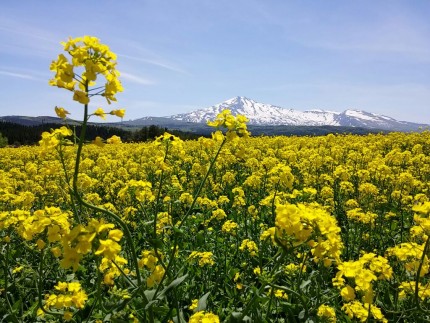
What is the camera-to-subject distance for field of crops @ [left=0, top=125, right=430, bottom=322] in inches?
95.7

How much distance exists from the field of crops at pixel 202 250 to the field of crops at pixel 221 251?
0.02 metres

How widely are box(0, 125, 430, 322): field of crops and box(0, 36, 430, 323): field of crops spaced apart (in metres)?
0.02

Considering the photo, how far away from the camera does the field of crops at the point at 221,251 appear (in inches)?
95.7

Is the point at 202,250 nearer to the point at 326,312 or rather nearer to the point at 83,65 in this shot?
the point at 326,312

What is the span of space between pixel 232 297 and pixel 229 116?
2.70 m

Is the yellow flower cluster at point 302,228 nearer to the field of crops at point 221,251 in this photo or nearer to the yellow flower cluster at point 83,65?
the field of crops at point 221,251

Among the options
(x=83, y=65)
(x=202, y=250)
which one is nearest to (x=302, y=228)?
(x=83, y=65)

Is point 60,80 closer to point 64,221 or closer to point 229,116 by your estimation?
point 64,221

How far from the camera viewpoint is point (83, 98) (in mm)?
2072

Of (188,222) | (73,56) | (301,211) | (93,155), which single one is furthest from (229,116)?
(93,155)

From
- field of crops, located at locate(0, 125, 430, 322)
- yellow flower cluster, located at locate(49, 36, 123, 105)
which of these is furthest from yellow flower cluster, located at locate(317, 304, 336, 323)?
yellow flower cluster, located at locate(49, 36, 123, 105)

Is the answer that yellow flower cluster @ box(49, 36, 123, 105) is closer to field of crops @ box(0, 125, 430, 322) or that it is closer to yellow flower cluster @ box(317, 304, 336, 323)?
field of crops @ box(0, 125, 430, 322)

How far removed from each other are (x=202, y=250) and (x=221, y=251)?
34cm

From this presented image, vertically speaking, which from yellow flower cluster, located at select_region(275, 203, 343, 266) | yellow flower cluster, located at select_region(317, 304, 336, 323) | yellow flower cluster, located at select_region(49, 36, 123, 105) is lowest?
yellow flower cluster, located at select_region(317, 304, 336, 323)
